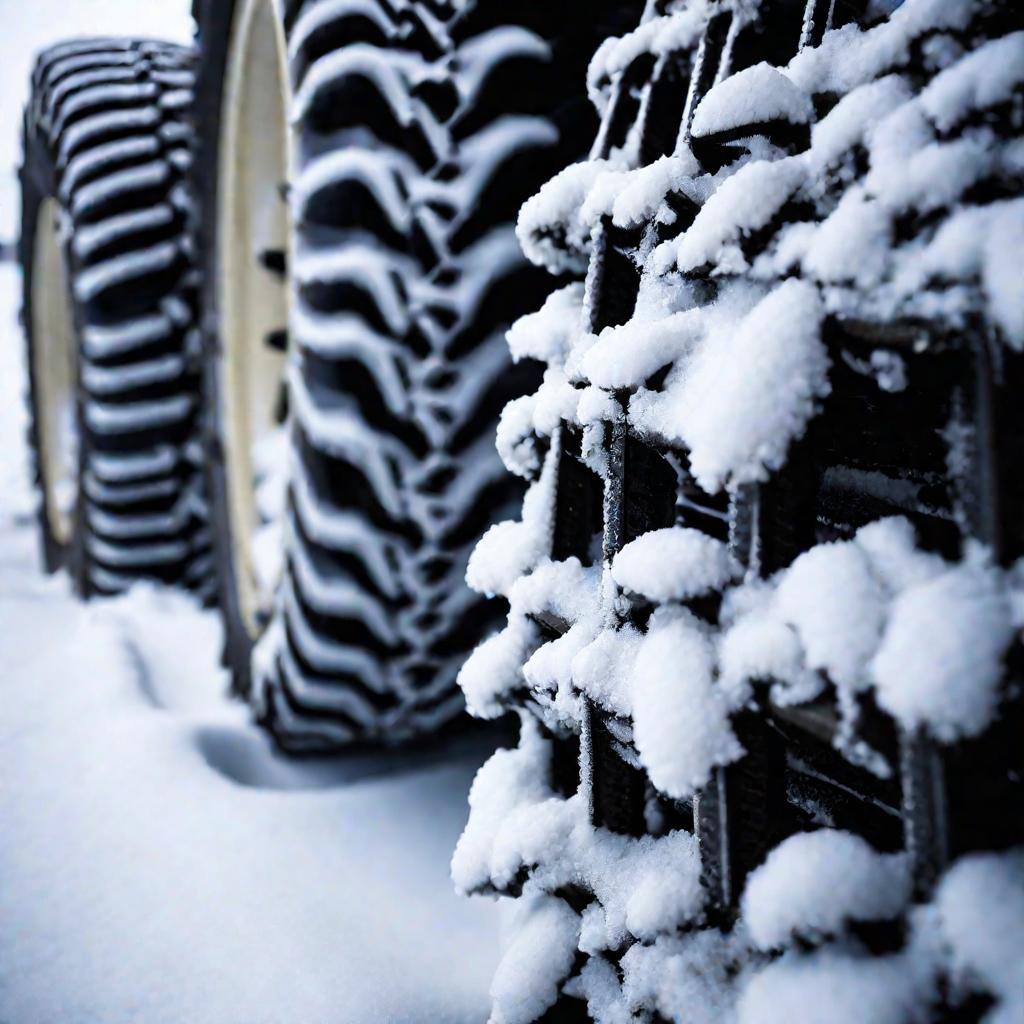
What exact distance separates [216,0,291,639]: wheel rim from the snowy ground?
214mm

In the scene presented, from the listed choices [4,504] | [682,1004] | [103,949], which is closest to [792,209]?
[682,1004]

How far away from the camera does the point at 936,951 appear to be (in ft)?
0.85

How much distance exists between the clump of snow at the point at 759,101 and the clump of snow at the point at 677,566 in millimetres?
174

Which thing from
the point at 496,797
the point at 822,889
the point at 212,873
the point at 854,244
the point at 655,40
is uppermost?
the point at 655,40

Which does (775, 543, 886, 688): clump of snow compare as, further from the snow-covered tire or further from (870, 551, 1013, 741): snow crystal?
the snow-covered tire

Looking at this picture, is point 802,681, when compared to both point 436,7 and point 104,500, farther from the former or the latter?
point 104,500

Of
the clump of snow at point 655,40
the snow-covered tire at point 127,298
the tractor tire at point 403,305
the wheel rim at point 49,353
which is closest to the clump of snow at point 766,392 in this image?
the clump of snow at point 655,40

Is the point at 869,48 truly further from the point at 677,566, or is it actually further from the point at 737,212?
the point at 677,566

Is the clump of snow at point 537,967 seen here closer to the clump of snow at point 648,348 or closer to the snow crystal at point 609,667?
the snow crystal at point 609,667

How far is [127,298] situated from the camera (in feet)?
4.45

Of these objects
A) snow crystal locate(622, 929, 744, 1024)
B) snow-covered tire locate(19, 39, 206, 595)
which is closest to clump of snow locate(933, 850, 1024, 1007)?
snow crystal locate(622, 929, 744, 1024)

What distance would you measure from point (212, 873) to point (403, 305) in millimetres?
495

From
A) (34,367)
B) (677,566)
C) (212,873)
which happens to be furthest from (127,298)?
(677,566)

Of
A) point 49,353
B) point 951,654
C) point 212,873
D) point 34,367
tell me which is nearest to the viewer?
point 951,654
